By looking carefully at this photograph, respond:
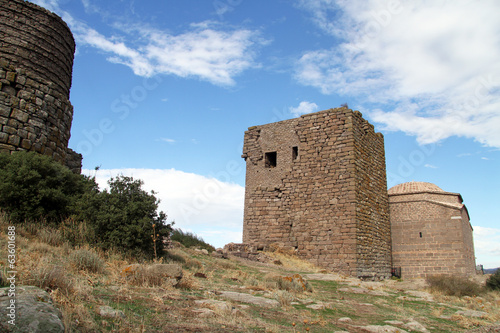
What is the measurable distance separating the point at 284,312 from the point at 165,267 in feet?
7.37

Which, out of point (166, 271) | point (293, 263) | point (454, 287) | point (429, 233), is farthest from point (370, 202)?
point (166, 271)

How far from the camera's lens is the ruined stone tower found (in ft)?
29.8

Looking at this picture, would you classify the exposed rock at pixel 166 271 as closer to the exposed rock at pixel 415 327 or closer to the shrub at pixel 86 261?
the shrub at pixel 86 261

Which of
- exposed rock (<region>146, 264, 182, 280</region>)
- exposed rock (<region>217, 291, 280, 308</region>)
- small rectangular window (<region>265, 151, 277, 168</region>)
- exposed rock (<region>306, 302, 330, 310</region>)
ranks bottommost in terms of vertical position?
exposed rock (<region>306, 302, 330, 310</region>)

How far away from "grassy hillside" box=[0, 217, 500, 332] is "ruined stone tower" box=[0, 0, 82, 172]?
3.08 metres

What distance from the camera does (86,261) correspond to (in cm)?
622

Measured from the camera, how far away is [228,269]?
10.5 metres

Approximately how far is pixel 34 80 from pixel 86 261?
6040 millimetres

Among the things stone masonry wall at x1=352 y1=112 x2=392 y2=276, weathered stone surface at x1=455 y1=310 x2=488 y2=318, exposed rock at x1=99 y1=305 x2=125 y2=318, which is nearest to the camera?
exposed rock at x1=99 y1=305 x2=125 y2=318

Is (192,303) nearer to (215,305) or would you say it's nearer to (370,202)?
(215,305)

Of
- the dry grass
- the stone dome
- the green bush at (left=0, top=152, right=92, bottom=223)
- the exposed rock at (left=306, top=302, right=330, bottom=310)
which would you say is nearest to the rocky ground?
the exposed rock at (left=306, top=302, right=330, bottom=310)

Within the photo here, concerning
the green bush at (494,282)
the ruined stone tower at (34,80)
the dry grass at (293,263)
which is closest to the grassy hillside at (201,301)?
the ruined stone tower at (34,80)

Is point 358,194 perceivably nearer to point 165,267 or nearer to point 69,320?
point 165,267

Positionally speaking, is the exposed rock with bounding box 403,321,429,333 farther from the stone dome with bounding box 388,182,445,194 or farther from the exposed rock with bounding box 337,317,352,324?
the stone dome with bounding box 388,182,445,194
